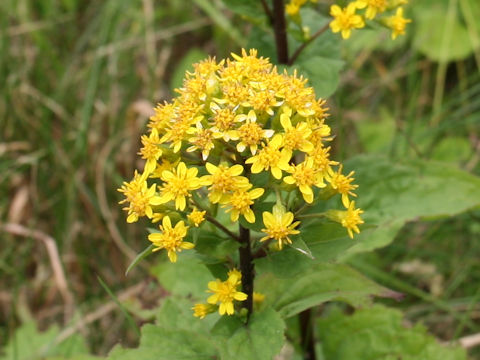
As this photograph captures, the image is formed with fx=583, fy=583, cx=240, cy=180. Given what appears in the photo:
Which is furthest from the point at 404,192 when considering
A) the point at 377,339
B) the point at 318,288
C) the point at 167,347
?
the point at 167,347

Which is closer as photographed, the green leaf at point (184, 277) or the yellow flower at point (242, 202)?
the yellow flower at point (242, 202)

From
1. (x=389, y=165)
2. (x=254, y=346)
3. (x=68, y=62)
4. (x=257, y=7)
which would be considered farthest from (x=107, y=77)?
(x=254, y=346)

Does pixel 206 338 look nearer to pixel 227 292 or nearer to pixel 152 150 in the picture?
pixel 227 292

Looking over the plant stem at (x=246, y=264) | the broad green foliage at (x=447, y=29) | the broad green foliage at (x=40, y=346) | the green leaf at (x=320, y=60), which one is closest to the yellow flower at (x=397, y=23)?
the green leaf at (x=320, y=60)

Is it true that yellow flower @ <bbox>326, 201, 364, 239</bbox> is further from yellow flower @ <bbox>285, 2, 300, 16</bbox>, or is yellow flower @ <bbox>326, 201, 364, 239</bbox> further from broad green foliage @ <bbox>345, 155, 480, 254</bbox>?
yellow flower @ <bbox>285, 2, 300, 16</bbox>

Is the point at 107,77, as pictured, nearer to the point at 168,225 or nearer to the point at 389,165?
the point at 389,165

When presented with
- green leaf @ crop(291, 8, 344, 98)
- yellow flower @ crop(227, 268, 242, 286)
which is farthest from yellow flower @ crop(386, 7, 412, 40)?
yellow flower @ crop(227, 268, 242, 286)

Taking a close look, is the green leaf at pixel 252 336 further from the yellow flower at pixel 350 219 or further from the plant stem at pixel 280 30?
the plant stem at pixel 280 30
